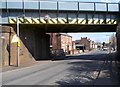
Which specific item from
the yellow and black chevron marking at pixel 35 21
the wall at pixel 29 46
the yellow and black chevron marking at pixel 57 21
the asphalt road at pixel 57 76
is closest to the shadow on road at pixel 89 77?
the asphalt road at pixel 57 76

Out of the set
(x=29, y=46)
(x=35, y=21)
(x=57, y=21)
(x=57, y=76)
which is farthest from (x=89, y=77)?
(x=29, y=46)

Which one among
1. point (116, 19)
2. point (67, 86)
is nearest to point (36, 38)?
point (116, 19)

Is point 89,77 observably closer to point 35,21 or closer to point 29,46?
point 35,21

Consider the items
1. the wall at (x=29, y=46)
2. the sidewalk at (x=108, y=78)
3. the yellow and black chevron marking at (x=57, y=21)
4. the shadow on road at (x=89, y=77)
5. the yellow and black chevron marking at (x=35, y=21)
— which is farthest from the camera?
the yellow and black chevron marking at (x=35, y=21)

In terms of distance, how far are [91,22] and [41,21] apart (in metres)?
7.47

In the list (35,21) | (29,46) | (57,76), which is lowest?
(57,76)

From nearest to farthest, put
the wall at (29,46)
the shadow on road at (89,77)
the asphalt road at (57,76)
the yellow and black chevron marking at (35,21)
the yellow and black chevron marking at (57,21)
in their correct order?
the shadow on road at (89,77) → the asphalt road at (57,76) → the wall at (29,46) → the yellow and black chevron marking at (57,21) → the yellow and black chevron marking at (35,21)

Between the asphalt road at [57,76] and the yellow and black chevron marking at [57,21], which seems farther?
the yellow and black chevron marking at [57,21]

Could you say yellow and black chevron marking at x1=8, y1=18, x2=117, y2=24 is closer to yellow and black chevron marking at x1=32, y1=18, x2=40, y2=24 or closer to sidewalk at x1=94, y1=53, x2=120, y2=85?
yellow and black chevron marking at x1=32, y1=18, x2=40, y2=24

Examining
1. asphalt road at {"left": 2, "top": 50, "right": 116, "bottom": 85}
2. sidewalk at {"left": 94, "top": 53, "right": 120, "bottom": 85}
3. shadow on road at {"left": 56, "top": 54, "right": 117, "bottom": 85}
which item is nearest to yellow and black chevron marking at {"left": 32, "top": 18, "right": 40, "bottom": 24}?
asphalt road at {"left": 2, "top": 50, "right": 116, "bottom": 85}

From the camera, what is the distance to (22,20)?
44531 millimetres

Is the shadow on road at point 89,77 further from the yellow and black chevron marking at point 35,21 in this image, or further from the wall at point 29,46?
the yellow and black chevron marking at point 35,21

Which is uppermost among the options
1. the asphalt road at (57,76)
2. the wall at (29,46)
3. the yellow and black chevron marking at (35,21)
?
the yellow and black chevron marking at (35,21)

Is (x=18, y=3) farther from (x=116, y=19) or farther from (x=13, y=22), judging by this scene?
(x=116, y=19)
